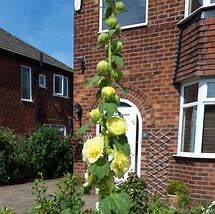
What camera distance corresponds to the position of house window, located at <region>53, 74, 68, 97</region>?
55.0ft

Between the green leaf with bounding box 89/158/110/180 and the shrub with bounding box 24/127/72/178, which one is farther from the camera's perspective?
the shrub with bounding box 24/127/72/178

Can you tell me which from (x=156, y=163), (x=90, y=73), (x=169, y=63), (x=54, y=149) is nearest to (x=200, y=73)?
(x=169, y=63)

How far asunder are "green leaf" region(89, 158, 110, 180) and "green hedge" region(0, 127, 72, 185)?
8406mm

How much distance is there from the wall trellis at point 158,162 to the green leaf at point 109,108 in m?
5.34

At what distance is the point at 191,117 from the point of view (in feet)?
20.8

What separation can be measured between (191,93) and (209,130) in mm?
899

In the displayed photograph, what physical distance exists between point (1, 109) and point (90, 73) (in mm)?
6808

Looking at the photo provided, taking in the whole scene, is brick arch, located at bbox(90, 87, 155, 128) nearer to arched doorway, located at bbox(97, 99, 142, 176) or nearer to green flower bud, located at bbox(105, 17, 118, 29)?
arched doorway, located at bbox(97, 99, 142, 176)

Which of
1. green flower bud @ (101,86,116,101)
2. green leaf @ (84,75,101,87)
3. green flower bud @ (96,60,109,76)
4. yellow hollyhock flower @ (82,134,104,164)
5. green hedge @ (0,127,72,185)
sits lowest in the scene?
green hedge @ (0,127,72,185)

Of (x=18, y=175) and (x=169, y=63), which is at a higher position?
(x=169, y=63)

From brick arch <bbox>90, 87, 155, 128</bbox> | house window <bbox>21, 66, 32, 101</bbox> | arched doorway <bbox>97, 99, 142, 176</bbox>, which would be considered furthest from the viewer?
house window <bbox>21, 66, 32, 101</bbox>

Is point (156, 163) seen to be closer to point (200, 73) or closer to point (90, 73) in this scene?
point (200, 73)

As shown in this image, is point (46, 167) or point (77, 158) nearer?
point (77, 158)

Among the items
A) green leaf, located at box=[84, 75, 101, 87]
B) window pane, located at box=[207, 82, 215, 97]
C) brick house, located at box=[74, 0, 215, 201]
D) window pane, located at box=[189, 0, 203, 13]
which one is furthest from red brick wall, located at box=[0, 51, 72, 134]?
green leaf, located at box=[84, 75, 101, 87]
